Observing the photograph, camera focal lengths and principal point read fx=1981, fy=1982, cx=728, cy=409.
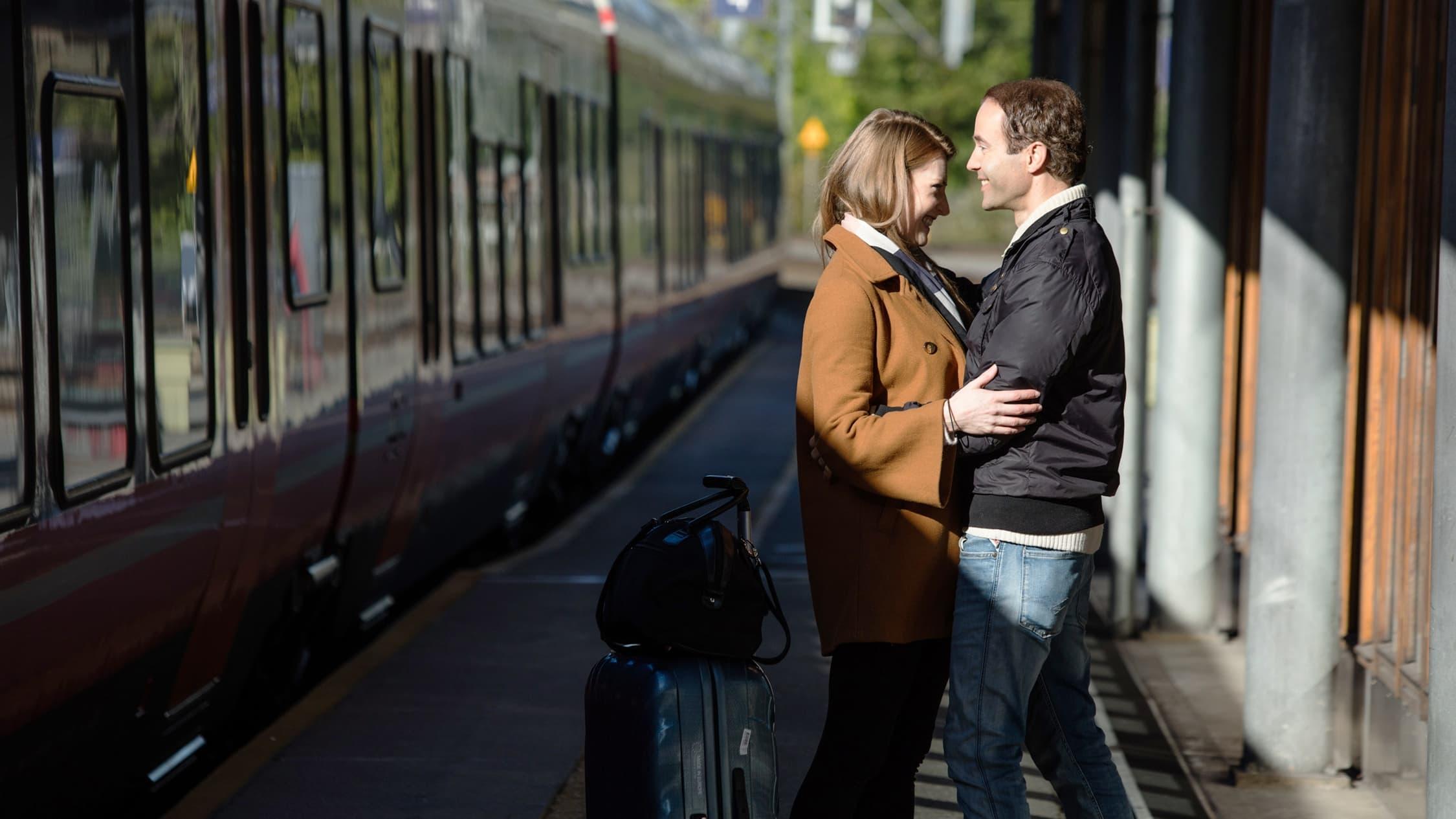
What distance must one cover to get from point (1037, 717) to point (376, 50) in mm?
3898

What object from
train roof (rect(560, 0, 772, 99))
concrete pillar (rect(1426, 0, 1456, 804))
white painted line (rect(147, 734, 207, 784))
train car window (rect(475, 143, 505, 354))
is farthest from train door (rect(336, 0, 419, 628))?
train roof (rect(560, 0, 772, 99))

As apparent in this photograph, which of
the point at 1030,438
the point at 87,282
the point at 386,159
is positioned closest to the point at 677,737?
the point at 1030,438

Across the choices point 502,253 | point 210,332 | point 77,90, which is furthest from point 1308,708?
point 502,253

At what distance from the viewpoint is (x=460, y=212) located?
8.11 metres

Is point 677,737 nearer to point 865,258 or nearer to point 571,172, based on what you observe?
point 865,258

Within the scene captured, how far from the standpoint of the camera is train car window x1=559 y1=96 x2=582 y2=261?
35.8 ft

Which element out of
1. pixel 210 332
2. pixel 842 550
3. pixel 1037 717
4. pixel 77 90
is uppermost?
pixel 77 90

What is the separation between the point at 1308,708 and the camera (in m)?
5.59

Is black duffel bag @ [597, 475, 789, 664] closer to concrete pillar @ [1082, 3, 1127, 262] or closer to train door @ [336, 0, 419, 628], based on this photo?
train door @ [336, 0, 419, 628]

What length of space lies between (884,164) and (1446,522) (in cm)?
135

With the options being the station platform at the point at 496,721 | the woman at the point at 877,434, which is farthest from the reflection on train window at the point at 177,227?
the woman at the point at 877,434

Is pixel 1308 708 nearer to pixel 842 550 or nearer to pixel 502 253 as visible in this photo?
pixel 842 550

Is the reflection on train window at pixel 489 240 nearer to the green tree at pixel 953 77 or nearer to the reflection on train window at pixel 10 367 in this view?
the reflection on train window at pixel 10 367

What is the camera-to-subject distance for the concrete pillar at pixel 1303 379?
546cm
